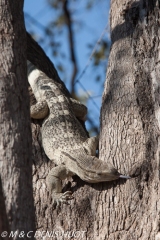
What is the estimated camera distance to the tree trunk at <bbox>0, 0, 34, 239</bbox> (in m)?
3.62

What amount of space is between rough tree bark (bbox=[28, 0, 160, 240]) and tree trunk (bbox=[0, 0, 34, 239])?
1.51 m

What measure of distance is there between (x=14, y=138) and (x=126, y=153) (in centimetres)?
177

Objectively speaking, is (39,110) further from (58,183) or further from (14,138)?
(14,138)

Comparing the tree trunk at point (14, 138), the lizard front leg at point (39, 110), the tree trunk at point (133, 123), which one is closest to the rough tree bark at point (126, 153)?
the tree trunk at point (133, 123)

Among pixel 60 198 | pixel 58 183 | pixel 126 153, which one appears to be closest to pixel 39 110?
pixel 58 183

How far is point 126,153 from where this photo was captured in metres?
5.37

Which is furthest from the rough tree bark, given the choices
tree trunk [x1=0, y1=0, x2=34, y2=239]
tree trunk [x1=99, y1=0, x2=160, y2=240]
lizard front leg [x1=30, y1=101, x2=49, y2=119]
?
tree trunk [x1=0, y1=0, x2=34, y2=239]

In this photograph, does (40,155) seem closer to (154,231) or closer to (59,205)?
(59,205)

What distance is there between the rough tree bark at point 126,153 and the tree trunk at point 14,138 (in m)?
1.51

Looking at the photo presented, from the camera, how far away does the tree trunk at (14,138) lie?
362 cm

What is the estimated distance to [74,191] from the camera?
5766 millimetres

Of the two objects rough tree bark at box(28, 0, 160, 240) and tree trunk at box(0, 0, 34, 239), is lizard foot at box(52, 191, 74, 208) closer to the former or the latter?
rough tree bark at box(28, 0, 160, 240)

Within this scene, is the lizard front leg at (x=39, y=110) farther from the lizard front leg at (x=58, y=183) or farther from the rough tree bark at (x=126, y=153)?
the lizard front leg at (x=58, y=183)

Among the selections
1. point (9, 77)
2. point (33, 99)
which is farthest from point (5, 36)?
point (33, 99)
